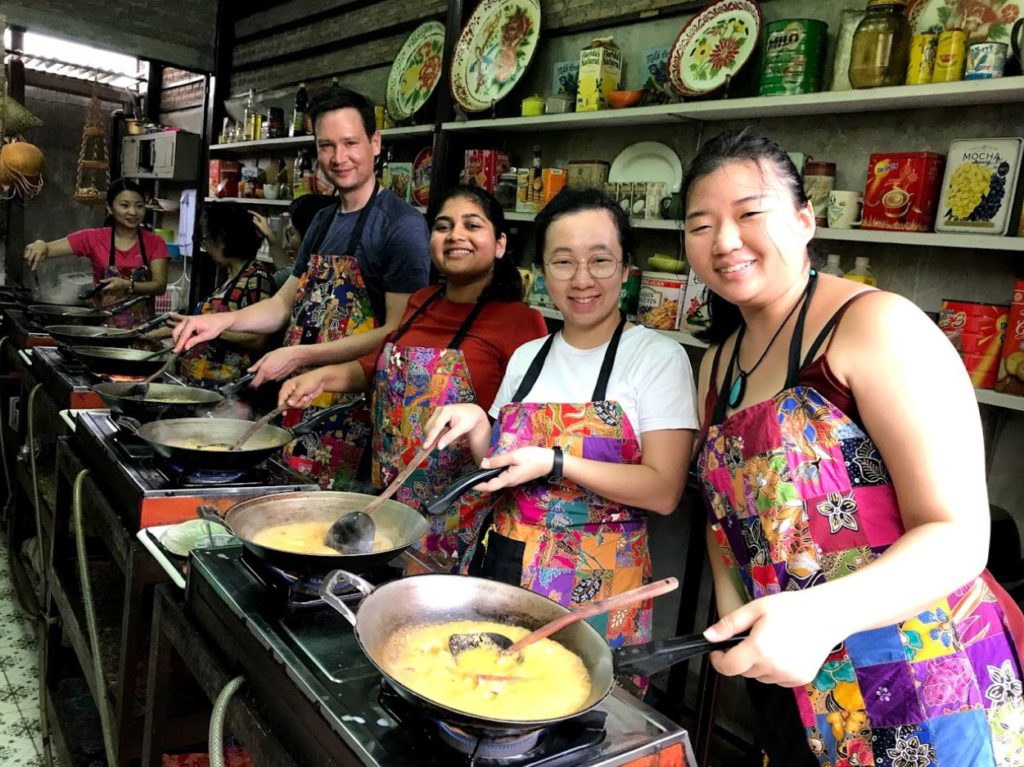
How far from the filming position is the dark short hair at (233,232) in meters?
3.90

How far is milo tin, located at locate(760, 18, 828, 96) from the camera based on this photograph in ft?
8.07

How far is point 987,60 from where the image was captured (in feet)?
6.73

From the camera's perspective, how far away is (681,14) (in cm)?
309

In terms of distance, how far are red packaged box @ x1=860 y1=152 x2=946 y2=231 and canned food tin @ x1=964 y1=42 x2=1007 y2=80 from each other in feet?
0.80

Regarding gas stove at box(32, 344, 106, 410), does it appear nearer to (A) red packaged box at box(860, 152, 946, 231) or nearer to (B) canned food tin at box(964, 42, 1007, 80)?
(A) red packaged box at box(860, 152, 946, 231)

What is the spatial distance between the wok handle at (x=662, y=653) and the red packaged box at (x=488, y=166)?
2.96 meters

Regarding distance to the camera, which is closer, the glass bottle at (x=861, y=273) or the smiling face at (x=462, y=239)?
the smiling face at (x=462, y=239)

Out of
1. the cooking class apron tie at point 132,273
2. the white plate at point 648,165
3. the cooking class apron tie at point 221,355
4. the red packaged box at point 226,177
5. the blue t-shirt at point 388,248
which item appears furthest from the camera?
the red packaged box at point 226,177

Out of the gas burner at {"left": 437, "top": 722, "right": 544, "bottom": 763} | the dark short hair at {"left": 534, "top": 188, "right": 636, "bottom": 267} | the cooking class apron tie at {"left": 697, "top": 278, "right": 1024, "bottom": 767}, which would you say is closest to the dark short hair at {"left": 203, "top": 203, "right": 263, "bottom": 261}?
the dark short hair at {"left": 534, "top": 188, "right": 636, "bottom": 267}

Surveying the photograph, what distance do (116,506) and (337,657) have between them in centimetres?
110

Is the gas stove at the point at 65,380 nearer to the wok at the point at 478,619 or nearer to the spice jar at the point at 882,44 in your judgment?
the wok at the point at 478,619

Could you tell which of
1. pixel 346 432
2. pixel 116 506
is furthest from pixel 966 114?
pixel 116 506

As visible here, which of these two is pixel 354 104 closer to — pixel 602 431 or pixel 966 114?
pixel 602 431

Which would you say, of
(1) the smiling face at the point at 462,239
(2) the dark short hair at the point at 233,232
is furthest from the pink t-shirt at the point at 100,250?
(1) the smiling face at the point at 462,239
